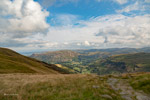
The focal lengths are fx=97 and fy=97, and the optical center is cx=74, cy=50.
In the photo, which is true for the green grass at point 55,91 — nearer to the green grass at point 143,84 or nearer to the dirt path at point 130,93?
the dirt path at point 130,93

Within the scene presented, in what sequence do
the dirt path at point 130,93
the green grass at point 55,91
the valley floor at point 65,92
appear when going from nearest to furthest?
the green grass at point 55,91 → the valley floor at point 65,92 → the dirt path at point 130,93

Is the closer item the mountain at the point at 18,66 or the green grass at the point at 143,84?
the green grass at the point at 143,84

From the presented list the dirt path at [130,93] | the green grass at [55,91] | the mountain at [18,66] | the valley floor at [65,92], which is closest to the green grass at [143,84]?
the valley floor at [65,92]

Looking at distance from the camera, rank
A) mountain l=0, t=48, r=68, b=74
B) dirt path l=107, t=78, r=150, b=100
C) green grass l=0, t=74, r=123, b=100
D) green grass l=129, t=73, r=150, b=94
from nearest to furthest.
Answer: green grass l=0, t=74, r=123, b=100 → dirt path l=107, t=78, r=150, b=100 → green grass l=129, t=73, r=150, b=94 → mountain l=0, t=48, r=68, b=74

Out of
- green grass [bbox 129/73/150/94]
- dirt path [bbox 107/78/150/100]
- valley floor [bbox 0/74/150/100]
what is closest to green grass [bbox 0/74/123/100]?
valley floor [bbox 0/74/150/100]

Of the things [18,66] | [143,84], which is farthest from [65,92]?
[18,66]

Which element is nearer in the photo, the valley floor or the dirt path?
the valley floor

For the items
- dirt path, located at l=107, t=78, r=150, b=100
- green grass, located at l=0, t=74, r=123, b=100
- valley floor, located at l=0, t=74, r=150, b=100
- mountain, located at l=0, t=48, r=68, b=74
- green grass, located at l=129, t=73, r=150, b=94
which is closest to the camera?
green grass, located at l=0, t=74, r=123, b=100

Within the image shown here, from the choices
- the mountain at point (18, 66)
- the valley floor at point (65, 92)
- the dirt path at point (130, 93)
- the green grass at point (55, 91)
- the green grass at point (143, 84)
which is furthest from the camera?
the mountain at point (18, 66)

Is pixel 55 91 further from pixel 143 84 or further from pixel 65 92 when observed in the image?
pixel 143 84

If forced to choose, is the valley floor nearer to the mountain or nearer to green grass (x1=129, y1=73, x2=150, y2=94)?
green grass (x1=129, y1=73, x2=150, y2=94)

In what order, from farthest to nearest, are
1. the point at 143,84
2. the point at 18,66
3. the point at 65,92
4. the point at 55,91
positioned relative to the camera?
the point at 18,66, the point at 143,84, the point at 55,91, the point at 65,92

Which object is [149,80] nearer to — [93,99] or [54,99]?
[93,99]

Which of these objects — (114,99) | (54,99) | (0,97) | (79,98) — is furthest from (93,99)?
(0,97)
